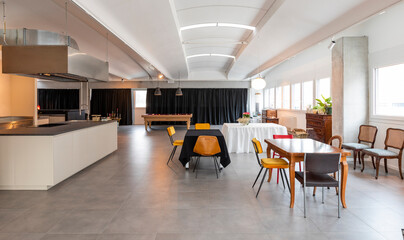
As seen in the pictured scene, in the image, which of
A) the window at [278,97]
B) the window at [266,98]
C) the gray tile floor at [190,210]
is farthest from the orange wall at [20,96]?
the window at [266,98]

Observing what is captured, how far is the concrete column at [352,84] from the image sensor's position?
5.45 meters

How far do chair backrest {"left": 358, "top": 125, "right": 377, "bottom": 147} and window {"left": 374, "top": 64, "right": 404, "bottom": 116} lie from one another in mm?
493

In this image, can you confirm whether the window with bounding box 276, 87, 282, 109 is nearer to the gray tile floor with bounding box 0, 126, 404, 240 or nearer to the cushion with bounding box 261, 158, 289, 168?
the gray tile floor with bounding box 0, 126, 404, 240

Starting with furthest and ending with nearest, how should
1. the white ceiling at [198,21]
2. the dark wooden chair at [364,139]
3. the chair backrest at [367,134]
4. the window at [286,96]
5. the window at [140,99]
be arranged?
the window at [140,99] < the window at [286,96] < the chair backrest at [367,134] < the dark wooden chair at [364,139] < the white ceiling at [198,21]

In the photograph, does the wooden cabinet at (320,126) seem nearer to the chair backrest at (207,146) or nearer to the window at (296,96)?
the window at (296,96)

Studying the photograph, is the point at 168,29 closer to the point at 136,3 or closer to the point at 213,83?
the point at 136,3

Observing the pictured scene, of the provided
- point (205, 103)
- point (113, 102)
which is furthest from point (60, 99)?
point (205, 103)

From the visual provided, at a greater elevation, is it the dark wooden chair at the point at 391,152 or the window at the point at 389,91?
the window at the point at 389,91

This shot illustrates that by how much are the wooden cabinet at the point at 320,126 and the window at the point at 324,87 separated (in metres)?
0.95

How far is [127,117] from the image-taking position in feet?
48.9

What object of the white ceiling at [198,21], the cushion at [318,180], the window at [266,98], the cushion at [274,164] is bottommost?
the cushion at [318,180]

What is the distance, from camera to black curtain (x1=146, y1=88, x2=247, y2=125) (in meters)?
14.8

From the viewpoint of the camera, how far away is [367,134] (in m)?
5.18

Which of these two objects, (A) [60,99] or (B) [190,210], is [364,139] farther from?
(A) [60,99]
